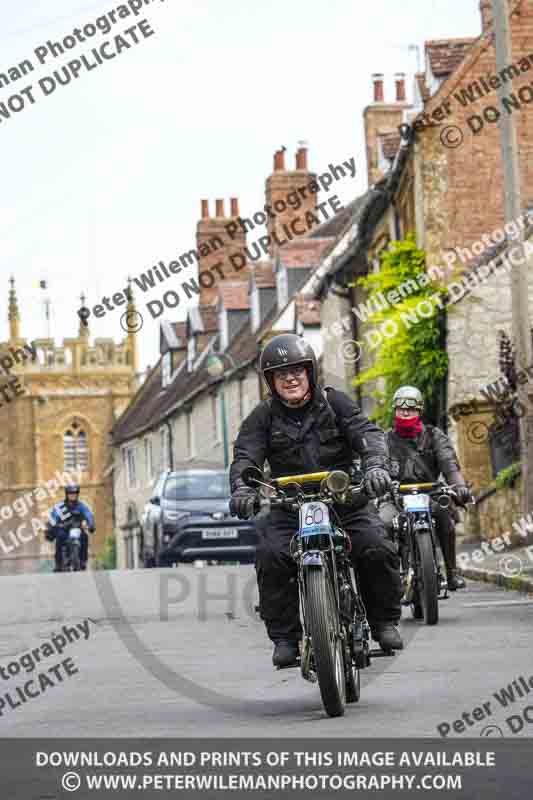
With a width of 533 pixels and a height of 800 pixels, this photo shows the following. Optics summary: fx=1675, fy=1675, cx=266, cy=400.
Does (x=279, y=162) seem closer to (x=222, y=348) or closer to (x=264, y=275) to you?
(x=264, y=275)

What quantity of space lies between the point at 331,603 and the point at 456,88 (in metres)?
25.3

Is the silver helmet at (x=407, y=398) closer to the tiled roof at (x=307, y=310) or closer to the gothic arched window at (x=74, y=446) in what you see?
the tiled roof at (x=307, y=310)

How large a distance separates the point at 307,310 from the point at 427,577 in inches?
1338

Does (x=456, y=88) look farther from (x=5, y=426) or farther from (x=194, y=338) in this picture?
(x=5, y=426)

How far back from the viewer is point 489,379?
30344mm

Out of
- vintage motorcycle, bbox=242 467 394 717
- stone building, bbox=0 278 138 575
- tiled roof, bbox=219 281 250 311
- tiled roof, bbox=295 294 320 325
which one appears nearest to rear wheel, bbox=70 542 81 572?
tiled roof, bbox=295 294 320 325

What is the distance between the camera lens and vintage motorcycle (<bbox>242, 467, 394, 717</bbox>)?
7488 millimetres

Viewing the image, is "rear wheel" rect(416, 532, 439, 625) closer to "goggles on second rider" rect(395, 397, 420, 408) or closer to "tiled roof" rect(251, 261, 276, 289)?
"goggles on second rider" rect(395, 397, 420, 408)

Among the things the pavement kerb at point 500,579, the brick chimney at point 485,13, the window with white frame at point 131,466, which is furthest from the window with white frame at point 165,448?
the pavement kerb at point 500,579

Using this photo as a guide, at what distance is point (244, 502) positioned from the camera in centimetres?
796

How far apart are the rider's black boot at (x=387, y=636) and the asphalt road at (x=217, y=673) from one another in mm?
269

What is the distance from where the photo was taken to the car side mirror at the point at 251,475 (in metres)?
8.12

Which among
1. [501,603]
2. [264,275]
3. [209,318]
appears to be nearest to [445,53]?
[264,275]
